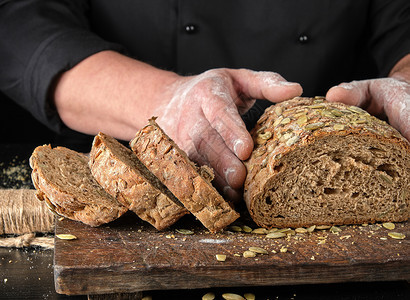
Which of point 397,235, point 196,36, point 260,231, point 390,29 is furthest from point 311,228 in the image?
point 390,29

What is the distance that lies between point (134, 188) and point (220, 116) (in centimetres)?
56

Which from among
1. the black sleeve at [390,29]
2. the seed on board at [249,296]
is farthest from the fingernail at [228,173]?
the black sleeve at [390,29]

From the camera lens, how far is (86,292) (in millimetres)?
1651

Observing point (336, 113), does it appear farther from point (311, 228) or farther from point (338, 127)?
point (311, 228)

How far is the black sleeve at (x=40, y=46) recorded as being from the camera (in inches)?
121

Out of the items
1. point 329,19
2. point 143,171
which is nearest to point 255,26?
point 329,19

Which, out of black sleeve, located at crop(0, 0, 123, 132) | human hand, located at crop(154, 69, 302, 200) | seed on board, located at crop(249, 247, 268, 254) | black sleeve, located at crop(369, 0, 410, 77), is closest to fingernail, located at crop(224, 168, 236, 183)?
human hand, located at crop(154, 69, 302, 200)

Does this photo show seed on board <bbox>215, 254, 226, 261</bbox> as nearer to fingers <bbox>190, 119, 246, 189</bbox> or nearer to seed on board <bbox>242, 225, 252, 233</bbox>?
seed on board <bbox>242, 225, 252, 233</bbox>

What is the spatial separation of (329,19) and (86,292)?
2.52 meters

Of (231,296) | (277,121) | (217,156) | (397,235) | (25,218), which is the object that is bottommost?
(25,218)

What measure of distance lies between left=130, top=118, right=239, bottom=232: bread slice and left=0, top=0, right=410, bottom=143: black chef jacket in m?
1.35

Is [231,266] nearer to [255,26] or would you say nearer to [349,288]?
[349,288]

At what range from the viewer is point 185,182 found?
6.22 ft

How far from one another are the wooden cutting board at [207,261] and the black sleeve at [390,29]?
1840mm
